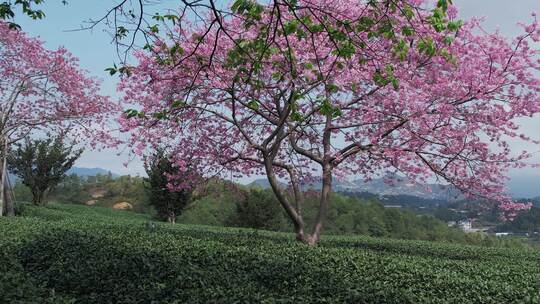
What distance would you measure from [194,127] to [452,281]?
8135 mm

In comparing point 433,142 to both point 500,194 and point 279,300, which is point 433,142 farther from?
point 279,300

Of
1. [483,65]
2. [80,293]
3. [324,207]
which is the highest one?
[483,65]

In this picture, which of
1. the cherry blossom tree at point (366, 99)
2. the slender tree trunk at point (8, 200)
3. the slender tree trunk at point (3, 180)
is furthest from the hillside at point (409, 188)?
the slender tree trunk at point (8, 200)

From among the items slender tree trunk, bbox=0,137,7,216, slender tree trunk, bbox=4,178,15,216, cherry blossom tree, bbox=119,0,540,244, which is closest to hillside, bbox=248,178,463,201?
cherry blossom tree, bbox=119,0,540,244

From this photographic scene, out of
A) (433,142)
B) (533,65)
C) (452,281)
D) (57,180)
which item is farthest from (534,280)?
(57,180)

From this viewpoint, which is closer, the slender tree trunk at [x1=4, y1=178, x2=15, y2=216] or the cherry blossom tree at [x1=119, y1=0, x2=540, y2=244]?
the cherry blossom tree at [x1=119, y1=0, x2=540, y2=244]

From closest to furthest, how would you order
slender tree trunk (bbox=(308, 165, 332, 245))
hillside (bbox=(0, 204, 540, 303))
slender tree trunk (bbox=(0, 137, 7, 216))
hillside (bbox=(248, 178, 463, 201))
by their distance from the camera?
hillside (bbox=(0, 204, 540, 303)) < hillside (bbox=(248, 178, 463, 201)) < slender tree trunk (bbox=(308, 165, 332, 245)) < slender tree trunk (bbox=(0, 137, 7, 216))

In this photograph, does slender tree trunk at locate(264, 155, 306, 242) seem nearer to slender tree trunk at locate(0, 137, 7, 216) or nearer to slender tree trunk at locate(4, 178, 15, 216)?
slender tree trunk at locate(0, 137, 7, 216)

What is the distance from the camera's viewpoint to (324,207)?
13219 mm

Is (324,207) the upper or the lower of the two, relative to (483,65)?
lower

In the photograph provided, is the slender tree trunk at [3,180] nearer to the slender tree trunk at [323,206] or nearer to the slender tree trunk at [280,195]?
the slender tree trunk at [280,195]

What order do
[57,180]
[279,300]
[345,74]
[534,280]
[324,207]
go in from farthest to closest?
1. [57,180]
2. [324,207]
3. [345,74]
4. [534,280]
5. [279,300]

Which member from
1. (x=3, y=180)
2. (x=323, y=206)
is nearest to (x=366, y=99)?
(x=323, y=206)

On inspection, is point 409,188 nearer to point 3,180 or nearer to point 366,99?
point 366,99
